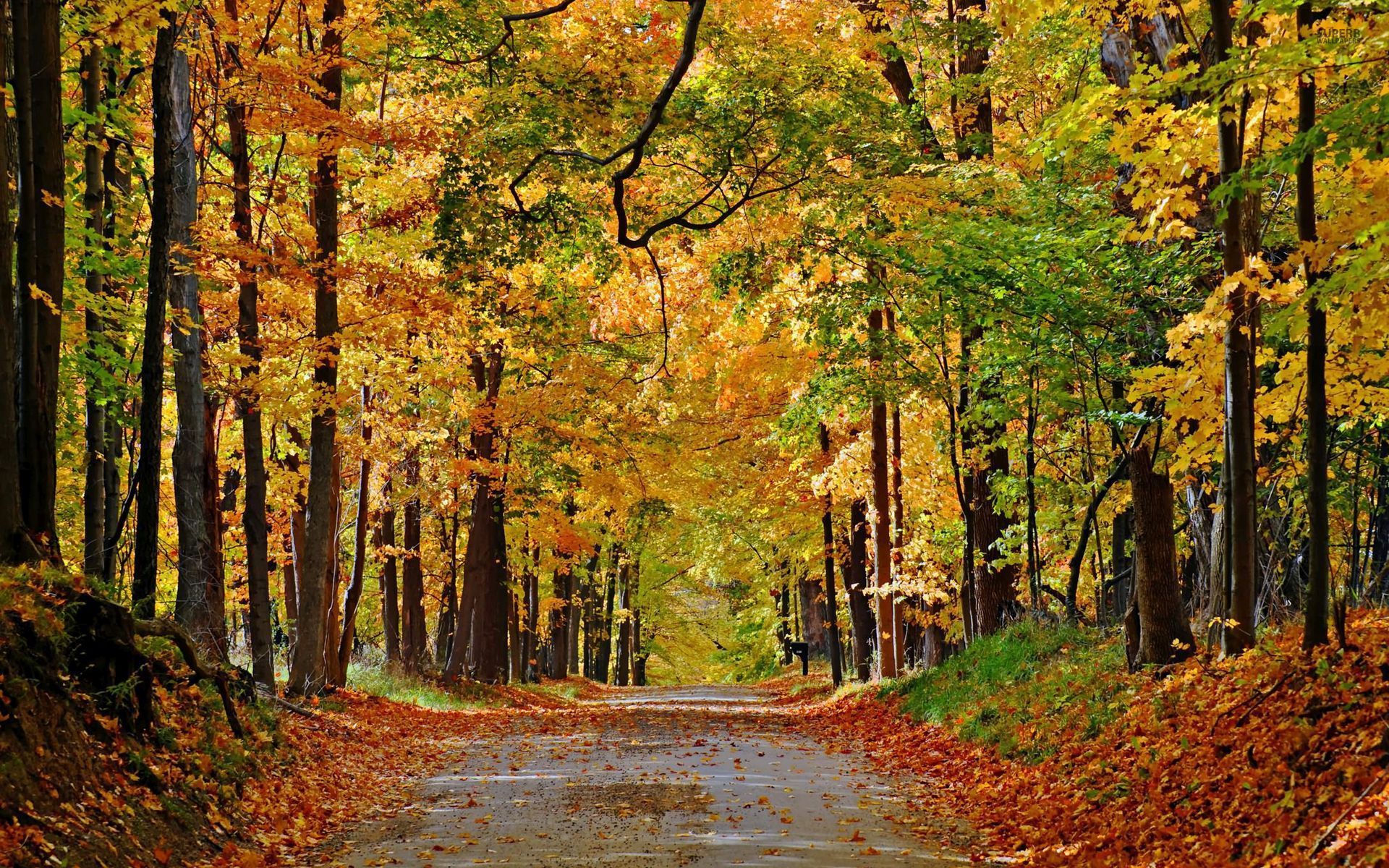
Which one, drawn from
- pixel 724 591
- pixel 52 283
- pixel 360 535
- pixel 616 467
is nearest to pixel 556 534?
pixel 616 467

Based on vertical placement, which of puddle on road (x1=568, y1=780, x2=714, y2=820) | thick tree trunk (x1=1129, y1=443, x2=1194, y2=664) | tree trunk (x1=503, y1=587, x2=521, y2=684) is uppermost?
thick tree trunk (x1=1129, y1=443, x2=1194, y2=664)

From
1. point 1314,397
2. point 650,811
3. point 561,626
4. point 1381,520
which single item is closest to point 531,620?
point 561,626

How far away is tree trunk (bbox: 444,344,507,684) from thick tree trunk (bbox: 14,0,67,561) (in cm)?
1226

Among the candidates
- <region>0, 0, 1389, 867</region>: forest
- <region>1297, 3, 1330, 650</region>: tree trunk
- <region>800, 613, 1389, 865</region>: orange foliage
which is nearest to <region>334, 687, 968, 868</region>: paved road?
<region>0, 0, 1389, 867</region>: forest

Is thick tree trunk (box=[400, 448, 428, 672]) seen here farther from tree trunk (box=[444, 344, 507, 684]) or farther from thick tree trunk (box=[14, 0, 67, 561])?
thick tree trunk (box=[14, 0, 67, 561])

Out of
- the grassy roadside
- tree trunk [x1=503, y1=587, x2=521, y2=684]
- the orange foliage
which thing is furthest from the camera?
tree trunk [x1=503, y1=587, x2=521, y2=684]

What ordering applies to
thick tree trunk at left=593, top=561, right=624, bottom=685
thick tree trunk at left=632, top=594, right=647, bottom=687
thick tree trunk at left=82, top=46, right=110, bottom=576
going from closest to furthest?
thick tree trunk at left=82, top=46, right=110, bottom=576, thick tree trunk at left=593, top=561, right=624, bottom=685, thick tree trunk at left=632, top=594, right=647, bottom=687

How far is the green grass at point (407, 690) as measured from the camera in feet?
62.7

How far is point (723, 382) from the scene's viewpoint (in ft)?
71.9

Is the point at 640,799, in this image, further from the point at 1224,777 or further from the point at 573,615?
the point at 573,615

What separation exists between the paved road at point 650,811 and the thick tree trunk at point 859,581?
29.1ft

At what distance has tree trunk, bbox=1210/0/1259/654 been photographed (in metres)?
7.55

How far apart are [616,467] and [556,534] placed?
2.73 m

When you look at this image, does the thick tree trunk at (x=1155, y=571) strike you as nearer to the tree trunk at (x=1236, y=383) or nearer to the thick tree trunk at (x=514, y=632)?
the tree trunk at (x=1236, y=383)
